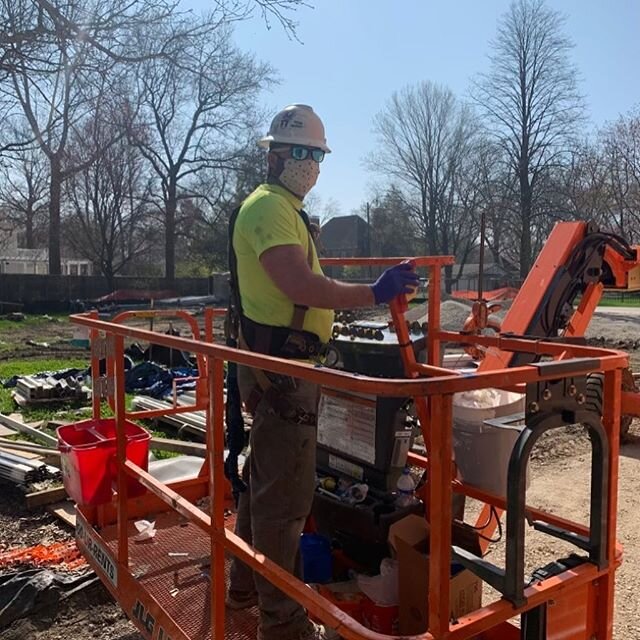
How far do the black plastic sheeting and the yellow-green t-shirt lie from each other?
237 cm

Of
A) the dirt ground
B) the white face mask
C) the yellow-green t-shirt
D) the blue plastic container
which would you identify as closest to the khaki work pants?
the yellow-green t-shirt

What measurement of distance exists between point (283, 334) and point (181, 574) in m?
1.44

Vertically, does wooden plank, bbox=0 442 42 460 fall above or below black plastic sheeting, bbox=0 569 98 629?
above

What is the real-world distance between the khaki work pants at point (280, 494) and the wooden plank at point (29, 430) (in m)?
5.09

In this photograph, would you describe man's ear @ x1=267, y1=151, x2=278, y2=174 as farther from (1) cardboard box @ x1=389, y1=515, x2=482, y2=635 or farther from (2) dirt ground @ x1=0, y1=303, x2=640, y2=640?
(2) dirt ground @ x1=0, y1=303, x2=640, y2=640

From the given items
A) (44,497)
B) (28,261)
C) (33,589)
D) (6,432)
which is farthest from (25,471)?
(28,261)

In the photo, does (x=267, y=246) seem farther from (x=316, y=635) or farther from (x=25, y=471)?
(x=25, y=471)

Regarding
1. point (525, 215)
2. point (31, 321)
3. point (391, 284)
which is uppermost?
point (525, 215)

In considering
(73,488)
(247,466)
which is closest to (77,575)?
(73,488)

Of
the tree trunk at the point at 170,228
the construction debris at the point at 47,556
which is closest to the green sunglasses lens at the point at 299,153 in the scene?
the construction debris at the point at 47,556

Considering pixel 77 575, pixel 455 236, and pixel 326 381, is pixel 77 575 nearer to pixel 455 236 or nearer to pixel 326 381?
pixel 326 381

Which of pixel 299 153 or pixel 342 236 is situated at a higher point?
pixel 342 236

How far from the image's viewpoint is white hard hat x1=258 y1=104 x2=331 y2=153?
9.09 ft

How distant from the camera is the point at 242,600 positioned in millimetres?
2979
